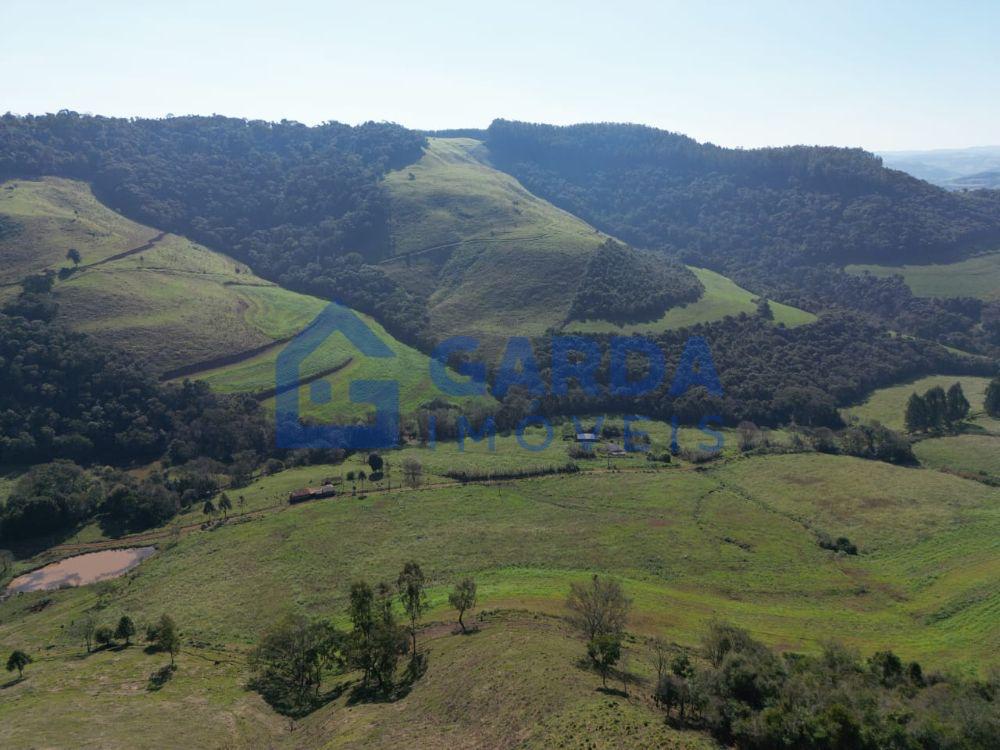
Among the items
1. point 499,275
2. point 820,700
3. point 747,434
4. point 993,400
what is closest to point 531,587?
point 820,700

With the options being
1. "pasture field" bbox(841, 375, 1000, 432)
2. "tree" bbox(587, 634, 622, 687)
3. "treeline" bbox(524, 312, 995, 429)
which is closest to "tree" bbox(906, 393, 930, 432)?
"pasture field" bbox(841, 375, 1000, 432)

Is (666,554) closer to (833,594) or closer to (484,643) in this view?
(833,594)

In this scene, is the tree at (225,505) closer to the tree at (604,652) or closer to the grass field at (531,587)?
the grass field at (531,587)

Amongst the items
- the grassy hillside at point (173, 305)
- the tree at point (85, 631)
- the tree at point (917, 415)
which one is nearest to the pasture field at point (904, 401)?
the tree at point (917, 415)

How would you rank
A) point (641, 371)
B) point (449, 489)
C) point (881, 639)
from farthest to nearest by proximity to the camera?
point (641, 371) → point (449, 489) → point (881, 639)

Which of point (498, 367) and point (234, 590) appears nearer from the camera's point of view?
point (234, 590)

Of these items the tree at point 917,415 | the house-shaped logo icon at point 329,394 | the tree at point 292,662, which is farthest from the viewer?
the tree at point 917,415

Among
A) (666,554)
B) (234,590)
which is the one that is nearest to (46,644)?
(234,590)
